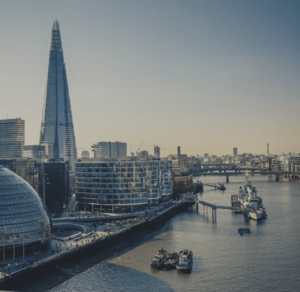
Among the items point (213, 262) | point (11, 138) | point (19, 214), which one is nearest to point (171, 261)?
point (213, 262)

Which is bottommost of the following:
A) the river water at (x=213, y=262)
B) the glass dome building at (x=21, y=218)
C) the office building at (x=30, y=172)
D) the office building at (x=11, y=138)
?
the river water at (x=213, y=262)

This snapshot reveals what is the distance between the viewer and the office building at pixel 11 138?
19275 centimetres

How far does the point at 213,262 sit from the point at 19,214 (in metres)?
25.9

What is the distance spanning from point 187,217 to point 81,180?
25.6 metres

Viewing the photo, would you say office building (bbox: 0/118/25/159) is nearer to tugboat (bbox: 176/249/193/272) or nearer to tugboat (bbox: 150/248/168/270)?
tugboat (bbox: 150/248/168/270)

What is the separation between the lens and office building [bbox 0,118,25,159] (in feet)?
632

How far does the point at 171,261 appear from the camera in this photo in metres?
52.6

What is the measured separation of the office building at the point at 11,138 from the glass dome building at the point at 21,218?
140 meters

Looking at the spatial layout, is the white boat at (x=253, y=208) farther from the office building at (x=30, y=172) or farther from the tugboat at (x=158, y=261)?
the office building at (x=30, y=172)

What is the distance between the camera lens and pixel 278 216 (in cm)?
8875

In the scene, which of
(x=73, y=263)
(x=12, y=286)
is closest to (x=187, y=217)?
(x=73, y=263)

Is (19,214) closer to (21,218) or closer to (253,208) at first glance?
(21,218)

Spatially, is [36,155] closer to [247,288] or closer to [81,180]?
[81,180]

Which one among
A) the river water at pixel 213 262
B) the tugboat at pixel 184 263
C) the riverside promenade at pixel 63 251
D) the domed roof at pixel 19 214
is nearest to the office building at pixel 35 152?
the riverside promenade at pixel 63 251
